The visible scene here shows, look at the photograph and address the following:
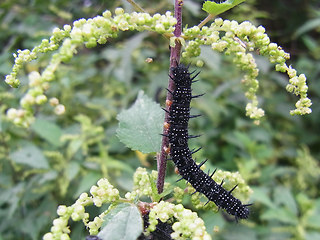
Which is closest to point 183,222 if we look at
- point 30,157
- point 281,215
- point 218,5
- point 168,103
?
point 168,103

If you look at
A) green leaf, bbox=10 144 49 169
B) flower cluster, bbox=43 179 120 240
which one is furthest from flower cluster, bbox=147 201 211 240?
green leaf, bbox=10 144 49 169

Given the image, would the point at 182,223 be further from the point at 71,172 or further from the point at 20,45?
the point at 20,45

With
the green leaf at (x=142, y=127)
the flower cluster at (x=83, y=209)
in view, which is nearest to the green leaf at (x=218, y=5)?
the green leaf at (x=142, y=127)

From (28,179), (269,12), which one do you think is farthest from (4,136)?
(269,12)

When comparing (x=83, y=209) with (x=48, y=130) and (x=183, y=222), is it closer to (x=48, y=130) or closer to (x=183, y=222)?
(x=183, y=222)

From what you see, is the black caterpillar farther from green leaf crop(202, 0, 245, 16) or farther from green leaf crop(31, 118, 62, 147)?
green leaf crop(31, 118, 62, 147)
